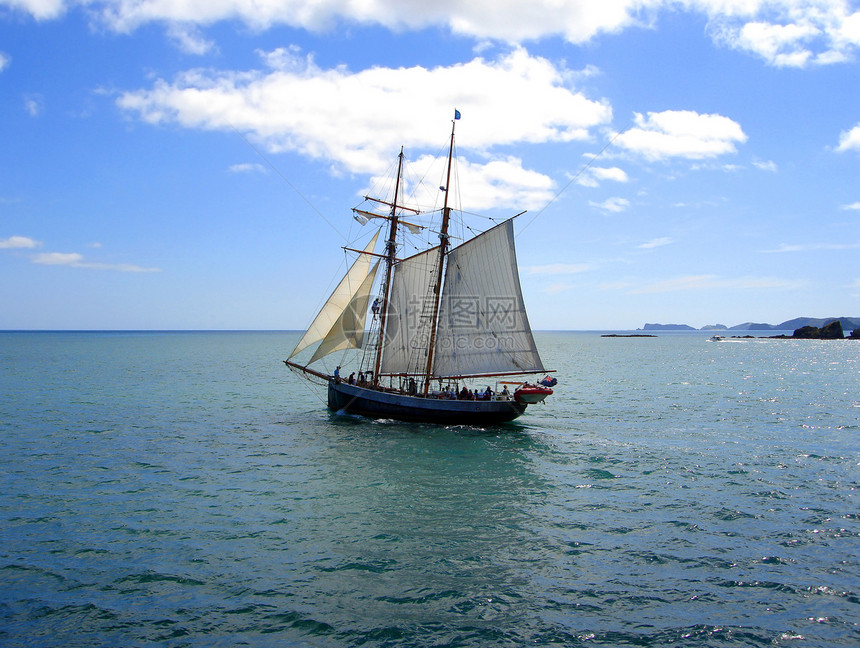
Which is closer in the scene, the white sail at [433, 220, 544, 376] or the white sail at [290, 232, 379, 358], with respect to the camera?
the white sail at [433, 220, 544, 376]

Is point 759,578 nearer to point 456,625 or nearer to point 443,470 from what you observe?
point 456,625

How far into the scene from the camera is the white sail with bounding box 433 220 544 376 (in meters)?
38.9

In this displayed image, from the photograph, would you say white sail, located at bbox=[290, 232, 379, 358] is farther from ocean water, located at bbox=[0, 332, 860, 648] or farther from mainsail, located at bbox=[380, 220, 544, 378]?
ocean water, located at bbox=[0, 332, 860, 648]

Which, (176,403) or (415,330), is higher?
(415,330)

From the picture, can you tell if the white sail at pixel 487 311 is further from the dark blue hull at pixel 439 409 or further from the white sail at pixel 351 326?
the white sail at pixel 351 326

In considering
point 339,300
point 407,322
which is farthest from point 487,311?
point 339,300

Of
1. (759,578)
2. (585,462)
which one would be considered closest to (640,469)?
(585,462)

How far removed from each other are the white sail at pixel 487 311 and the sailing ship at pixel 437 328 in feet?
0.23

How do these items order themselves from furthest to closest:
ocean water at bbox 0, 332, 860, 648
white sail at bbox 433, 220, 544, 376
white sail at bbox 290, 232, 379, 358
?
1. white sail at bbox 290, 232, 379, 358
2. white sail at bbox 433, 220, 544, 376
3. ocean water at bbox 0, 332, 860, 648

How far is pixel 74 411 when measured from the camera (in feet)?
138

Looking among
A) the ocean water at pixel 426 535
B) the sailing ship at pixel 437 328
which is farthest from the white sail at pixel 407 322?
the ocean water at pixel 426 535

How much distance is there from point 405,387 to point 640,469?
20843 mm

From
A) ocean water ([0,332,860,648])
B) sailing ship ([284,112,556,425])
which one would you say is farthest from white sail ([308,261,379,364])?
ocean water ([0,332,860,648])

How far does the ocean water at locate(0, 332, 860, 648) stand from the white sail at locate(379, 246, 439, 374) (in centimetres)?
779
